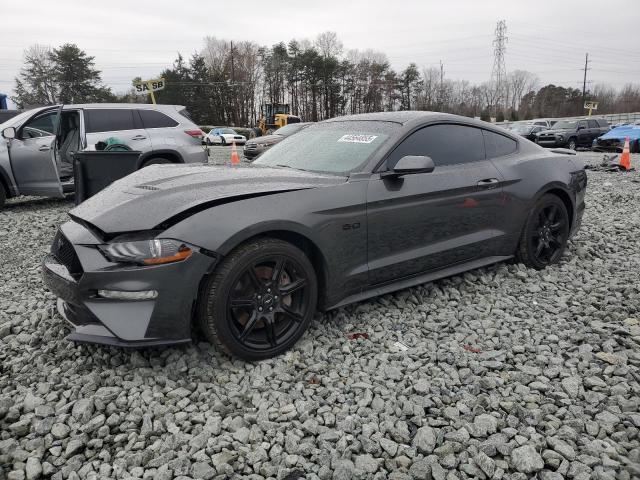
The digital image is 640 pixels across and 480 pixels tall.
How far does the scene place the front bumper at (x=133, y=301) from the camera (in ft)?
8.28

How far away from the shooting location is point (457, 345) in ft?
10.4

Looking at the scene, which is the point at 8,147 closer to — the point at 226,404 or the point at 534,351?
the point at 226,404

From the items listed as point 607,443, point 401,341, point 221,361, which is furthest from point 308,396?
point 607,443

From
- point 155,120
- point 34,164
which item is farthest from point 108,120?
point 34,164

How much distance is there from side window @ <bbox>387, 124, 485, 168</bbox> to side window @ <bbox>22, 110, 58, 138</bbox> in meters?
6.84

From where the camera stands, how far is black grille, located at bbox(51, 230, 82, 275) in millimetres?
2683

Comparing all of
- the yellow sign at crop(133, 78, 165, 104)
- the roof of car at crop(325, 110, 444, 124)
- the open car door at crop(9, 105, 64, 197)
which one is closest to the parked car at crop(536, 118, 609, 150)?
the yellow sign at crop(133, 78, 165, 104)

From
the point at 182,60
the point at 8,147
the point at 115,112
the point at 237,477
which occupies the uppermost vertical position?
the point at 182,60

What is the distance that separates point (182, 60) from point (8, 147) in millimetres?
59990

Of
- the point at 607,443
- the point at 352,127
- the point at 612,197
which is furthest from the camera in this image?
the point at 612,197

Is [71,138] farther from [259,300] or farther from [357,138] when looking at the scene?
[259,300]

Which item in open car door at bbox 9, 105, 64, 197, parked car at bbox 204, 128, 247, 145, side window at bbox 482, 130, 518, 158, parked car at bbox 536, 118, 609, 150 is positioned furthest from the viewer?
parked car at bbox 204, 128, 247, 145

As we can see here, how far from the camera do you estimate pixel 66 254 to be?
2803 mm

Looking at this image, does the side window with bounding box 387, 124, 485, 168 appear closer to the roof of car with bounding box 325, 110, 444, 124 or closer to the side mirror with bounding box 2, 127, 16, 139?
the roof of car with bounding box 325, 110, 444, 124
